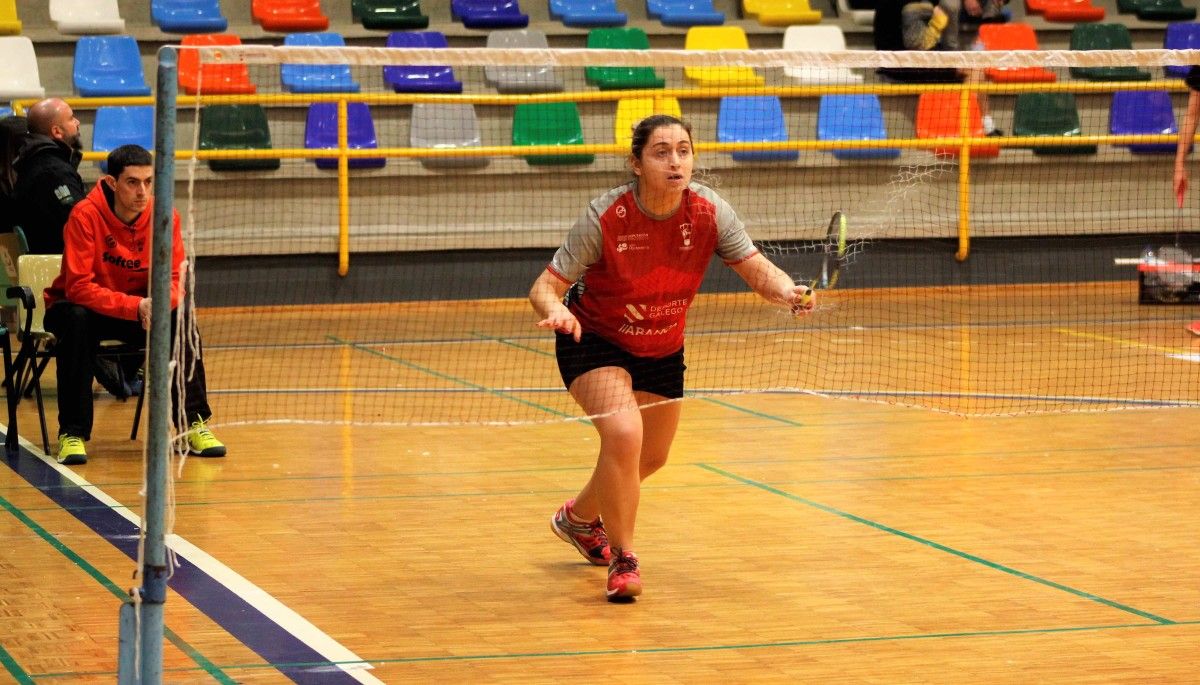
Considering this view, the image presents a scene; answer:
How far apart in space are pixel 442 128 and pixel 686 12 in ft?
9.94

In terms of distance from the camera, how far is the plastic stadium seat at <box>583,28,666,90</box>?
14.5 meters

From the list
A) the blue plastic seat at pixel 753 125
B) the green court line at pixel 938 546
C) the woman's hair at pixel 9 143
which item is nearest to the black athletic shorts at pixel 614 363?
the green court line at pixel 938 546

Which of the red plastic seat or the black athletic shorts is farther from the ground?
the red plastic seat

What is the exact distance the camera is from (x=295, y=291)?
44.8 ft

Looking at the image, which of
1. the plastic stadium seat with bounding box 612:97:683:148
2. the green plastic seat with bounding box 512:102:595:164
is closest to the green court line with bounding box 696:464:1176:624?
the plastic stadium seat with bounding box 612:97:683:148

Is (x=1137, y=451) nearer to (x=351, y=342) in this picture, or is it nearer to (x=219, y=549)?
(x=219, y=549)

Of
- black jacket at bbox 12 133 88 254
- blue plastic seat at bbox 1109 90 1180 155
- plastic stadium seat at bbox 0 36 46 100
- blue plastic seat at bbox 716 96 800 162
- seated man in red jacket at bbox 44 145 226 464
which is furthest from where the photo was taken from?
blue plastic seat at bbox 1109 90 1180 155

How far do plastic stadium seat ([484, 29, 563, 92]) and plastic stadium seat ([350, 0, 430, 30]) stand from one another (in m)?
0.70

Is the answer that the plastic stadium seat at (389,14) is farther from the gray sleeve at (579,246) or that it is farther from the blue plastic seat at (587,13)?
the gray sleeve at (579,246)

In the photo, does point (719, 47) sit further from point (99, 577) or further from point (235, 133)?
point (99, 577)

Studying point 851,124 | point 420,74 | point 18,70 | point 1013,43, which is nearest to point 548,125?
point 420,74

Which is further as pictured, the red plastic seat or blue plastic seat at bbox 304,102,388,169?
the red plastic seat

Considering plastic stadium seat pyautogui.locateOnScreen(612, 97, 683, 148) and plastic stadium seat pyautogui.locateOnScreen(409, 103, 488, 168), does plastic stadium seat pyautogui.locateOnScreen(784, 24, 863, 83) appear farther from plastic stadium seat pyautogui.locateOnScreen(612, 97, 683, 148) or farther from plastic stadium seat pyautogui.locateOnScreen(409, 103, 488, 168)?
plastic stadium seat pyautogui.locateOnScreen(409, 103, 488, 168)

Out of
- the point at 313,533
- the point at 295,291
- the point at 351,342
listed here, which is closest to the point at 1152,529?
the point at 313,533
